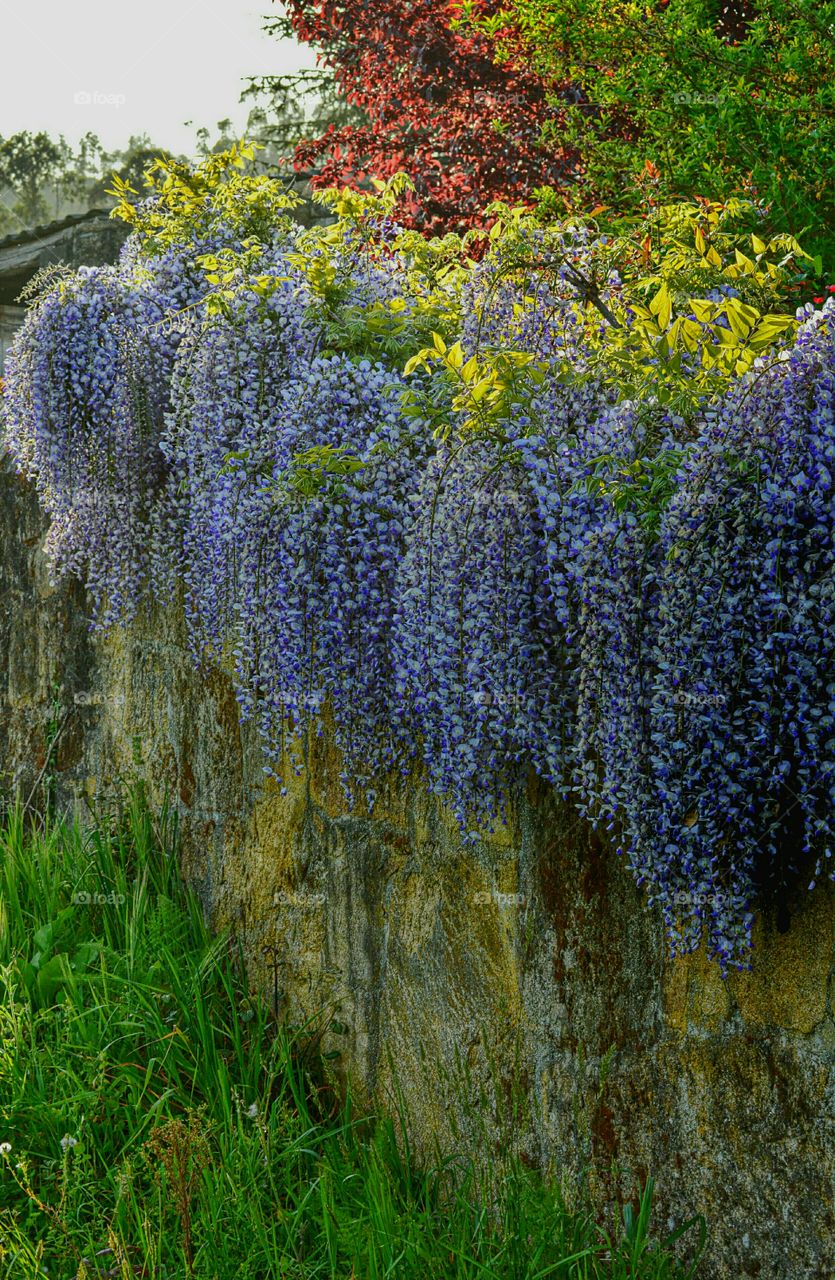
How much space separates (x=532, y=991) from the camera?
2.74m

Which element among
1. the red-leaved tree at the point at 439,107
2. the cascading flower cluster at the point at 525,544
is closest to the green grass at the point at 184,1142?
the cascading flower cluster at the point at 525,544

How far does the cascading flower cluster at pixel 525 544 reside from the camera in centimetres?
215

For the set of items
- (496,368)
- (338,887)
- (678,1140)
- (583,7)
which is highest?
(583,7)

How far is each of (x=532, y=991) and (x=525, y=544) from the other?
106cm

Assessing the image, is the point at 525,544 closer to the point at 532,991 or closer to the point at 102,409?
the point at 532,991

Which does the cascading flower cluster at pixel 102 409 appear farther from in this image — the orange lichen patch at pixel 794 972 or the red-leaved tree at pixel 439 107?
the orange lichen patch at pixel 794 972

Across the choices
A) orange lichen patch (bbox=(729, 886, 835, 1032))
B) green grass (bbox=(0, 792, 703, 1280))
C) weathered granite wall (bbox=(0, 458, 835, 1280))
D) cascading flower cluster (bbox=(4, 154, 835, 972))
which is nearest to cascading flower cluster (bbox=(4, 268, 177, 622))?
cascading flower cluster (bbox=(4, 154, 835, 972))

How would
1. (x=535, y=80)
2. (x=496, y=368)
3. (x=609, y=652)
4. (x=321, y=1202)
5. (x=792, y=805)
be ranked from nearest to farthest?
1. (x=792, y=805)
2. (x=609, y=652)
3. (x=496, y=368)
4. (x=321, y=1202)
5. (x=535, y=80)

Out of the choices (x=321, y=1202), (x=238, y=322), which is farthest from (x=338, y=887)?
(x=238, y=322)

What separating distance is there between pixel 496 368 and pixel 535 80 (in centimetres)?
411

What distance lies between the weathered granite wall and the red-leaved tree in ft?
10.9

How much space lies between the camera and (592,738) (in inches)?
94.8

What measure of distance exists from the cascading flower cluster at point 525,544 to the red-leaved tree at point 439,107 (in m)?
2.34

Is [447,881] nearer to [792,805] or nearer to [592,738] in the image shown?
[592,738]
